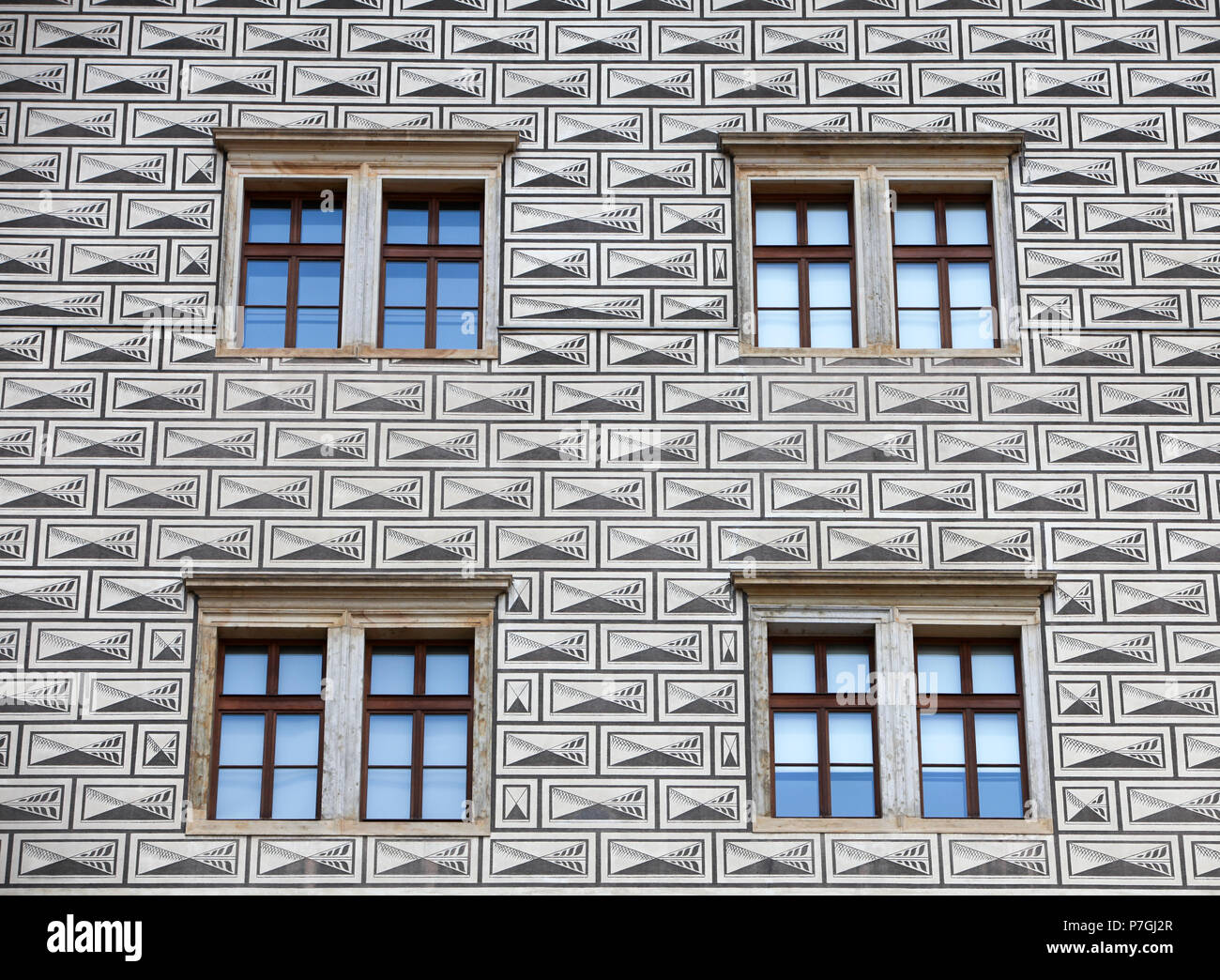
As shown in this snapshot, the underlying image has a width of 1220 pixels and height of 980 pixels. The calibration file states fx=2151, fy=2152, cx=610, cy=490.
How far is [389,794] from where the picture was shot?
1388 centimetres

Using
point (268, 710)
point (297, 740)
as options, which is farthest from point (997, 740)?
point (268, 710)

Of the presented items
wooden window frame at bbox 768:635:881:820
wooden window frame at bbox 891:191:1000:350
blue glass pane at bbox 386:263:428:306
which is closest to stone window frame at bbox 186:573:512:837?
wooden window frame at bbox 768:635:881:820

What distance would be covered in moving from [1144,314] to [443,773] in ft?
18.9

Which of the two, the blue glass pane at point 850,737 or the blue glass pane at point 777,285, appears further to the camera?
the blue glass pane at point 777,285

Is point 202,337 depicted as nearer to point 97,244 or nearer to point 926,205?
point 97,244

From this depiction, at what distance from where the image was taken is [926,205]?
608 inches

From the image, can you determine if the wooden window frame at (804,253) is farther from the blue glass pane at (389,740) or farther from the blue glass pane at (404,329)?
the blue glass pane at (389,740)

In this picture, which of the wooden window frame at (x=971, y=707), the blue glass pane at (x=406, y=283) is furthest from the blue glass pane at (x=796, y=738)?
the blue glass pane at (x=406, y=283)

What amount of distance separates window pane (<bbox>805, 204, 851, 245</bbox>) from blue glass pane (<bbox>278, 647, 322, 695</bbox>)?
458 cm

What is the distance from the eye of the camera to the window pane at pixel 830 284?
597 inches

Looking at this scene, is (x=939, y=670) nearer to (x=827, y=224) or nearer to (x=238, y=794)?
(x=827, y=224)

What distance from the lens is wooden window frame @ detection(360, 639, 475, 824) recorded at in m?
13.9

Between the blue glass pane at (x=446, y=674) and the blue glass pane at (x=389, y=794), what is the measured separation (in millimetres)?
596

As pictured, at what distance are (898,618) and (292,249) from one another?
16.3 ft
